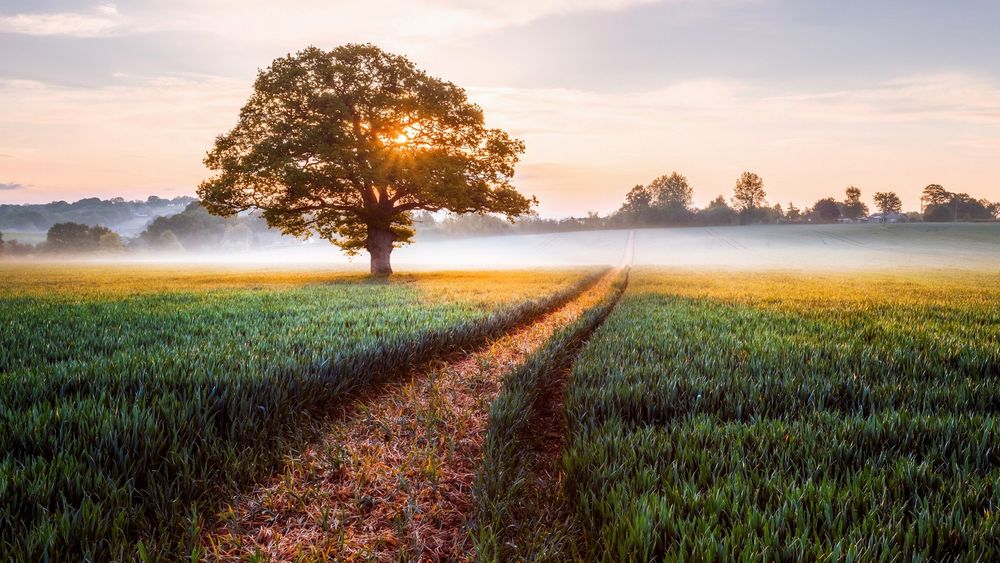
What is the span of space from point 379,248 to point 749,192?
132m

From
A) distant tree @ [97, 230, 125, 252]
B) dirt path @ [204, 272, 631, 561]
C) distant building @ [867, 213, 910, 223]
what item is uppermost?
distant building @ [867, 213, 910, 223]

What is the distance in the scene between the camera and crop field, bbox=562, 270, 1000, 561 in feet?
6.81

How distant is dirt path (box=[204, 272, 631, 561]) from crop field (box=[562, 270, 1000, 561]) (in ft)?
2.95

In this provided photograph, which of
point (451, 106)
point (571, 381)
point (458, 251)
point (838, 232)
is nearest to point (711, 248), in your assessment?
point (838, 232)

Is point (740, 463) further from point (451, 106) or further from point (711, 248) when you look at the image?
point (711, 248)

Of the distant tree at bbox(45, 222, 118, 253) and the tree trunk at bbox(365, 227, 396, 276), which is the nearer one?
the tree trunk at bbox(365, 227, 396, 276)

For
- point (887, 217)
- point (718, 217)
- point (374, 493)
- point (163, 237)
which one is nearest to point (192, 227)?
point (163, 237)

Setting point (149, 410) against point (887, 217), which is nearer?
point (149, 410)

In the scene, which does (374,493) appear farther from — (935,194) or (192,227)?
(935,194)

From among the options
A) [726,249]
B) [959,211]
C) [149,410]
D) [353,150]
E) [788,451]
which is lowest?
[788,451]

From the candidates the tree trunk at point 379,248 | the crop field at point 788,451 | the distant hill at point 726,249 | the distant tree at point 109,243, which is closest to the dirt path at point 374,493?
the crop field at point 788,451

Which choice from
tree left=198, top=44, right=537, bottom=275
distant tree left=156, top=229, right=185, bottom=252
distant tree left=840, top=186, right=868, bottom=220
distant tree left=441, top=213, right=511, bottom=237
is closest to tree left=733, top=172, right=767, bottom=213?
distant tree left=840, top=186, right=868, bottom=220

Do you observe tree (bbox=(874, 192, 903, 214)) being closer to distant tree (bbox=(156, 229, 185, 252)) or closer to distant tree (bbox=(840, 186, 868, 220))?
distant tree (bbox=(840, 186, 868, 220))

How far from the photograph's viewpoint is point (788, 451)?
2.94 m
